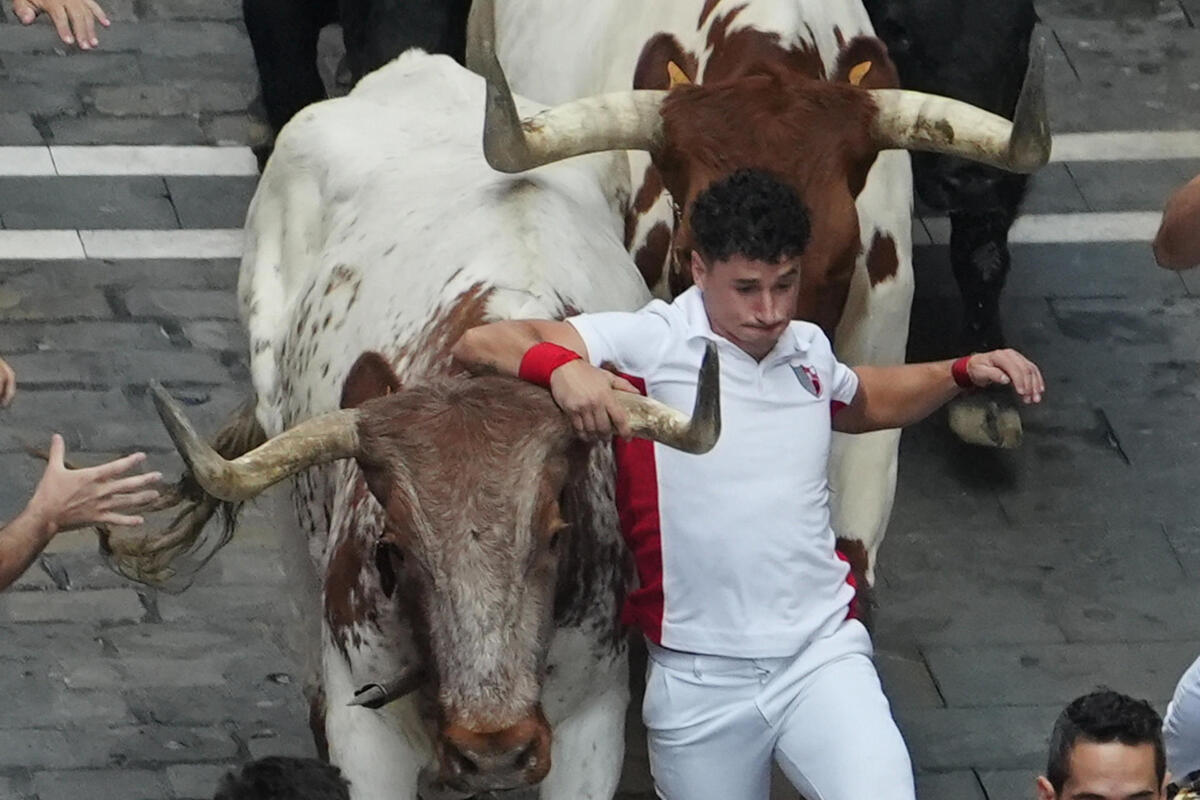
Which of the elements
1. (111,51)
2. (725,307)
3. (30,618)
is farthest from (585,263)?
(111,51)

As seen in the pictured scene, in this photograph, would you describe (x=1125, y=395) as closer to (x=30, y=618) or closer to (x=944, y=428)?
(x=944, y=428)

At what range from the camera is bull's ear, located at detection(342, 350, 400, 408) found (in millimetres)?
5438

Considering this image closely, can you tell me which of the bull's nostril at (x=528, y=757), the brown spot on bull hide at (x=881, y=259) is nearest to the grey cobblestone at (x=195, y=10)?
the brown spot on bull hide at (x=881, y=259)

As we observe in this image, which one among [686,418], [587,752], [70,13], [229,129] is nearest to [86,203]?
[229,129]

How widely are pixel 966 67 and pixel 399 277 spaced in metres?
3.13

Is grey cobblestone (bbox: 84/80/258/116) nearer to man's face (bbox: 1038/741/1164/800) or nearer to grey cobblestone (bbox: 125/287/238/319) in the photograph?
grey cobblestone (bbox: 125/287/238/319)

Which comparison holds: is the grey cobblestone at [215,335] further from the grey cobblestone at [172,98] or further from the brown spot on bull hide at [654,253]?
the brown spot on bull hide at [654,253]

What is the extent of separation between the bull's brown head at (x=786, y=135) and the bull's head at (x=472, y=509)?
3.52 ft

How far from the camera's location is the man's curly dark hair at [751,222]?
5.27 m

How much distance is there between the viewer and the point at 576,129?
6.21 meters

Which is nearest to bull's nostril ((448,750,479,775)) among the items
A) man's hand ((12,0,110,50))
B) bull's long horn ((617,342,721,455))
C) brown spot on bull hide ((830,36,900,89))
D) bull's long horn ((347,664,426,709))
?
bull's long horn ((347,664,426,709))

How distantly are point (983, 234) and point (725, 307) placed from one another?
367 centimetres

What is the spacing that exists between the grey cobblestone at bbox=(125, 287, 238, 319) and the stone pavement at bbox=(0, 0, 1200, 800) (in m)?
0.01

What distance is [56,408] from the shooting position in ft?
28.1
